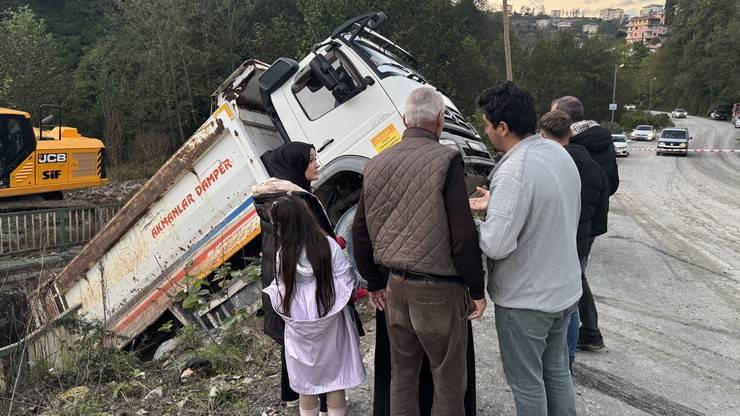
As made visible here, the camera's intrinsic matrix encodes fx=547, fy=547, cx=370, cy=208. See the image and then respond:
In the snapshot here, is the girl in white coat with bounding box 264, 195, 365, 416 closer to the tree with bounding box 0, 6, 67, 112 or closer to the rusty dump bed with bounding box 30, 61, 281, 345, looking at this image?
the rusty dump bed with bounding box 30, 61, 281, 345

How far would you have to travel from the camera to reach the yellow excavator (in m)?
10.3

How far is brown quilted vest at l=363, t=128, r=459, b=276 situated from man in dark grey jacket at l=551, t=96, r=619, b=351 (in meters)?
2.01

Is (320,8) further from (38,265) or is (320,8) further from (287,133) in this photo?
(287,133)

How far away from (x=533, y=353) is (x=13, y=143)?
10943mm

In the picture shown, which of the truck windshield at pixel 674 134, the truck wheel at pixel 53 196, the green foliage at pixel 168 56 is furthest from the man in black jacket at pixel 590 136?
the truck windshield at pixel 674 134

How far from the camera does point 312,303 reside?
2941 mm

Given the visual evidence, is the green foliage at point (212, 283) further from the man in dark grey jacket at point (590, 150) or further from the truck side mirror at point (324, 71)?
the man in dark grey jacket at point (590, 150)

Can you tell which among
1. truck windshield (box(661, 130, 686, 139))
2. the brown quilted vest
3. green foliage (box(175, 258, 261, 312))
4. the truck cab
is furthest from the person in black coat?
truck windshield (box(661, 130, 686, 139))

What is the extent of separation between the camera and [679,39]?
71.9 metres

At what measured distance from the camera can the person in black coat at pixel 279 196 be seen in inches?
120

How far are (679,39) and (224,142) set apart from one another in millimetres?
81518

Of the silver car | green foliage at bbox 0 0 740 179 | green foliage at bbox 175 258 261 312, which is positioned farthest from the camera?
the silver car

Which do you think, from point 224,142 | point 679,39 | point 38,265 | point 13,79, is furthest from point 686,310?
point 679,39

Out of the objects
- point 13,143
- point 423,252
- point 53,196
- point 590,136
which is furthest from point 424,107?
Answer: point 53,196
